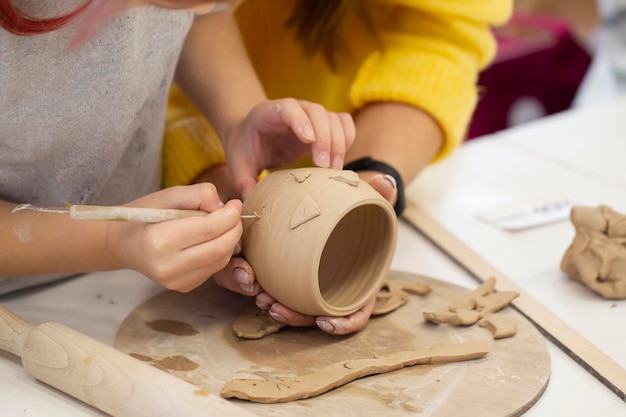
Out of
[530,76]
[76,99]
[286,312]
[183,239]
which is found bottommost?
[530,76]

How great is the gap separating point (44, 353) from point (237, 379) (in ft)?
0.57

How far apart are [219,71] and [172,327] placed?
0.34 m

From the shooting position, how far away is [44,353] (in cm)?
70

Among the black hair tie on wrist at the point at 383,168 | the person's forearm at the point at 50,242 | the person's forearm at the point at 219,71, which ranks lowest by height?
the black hair tie on wrist at the point at 383,168

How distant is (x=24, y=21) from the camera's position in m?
0.71

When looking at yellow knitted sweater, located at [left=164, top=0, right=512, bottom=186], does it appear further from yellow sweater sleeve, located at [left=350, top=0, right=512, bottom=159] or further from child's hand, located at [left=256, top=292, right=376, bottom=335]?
child's hand, located at [left=256, top=292, right=376, bottom=335]

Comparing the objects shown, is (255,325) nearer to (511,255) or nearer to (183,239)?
(183,239)

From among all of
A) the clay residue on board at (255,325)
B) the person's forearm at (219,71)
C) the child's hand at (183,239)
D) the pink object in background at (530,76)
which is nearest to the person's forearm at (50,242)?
the child's hand at (183,239)

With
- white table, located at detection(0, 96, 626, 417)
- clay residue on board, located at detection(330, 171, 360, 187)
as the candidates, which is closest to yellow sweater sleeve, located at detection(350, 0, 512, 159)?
white table, located at detection(0, 96, 626, 417)

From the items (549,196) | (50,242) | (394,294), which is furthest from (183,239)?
(549,196)

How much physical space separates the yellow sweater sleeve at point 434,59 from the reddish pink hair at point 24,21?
517 millimetres

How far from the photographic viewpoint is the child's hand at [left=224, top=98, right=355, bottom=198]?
0.82 metres

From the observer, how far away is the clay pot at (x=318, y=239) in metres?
0.72

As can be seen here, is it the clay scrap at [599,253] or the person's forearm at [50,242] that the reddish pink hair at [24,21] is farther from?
the clay scrap at [599,253]
